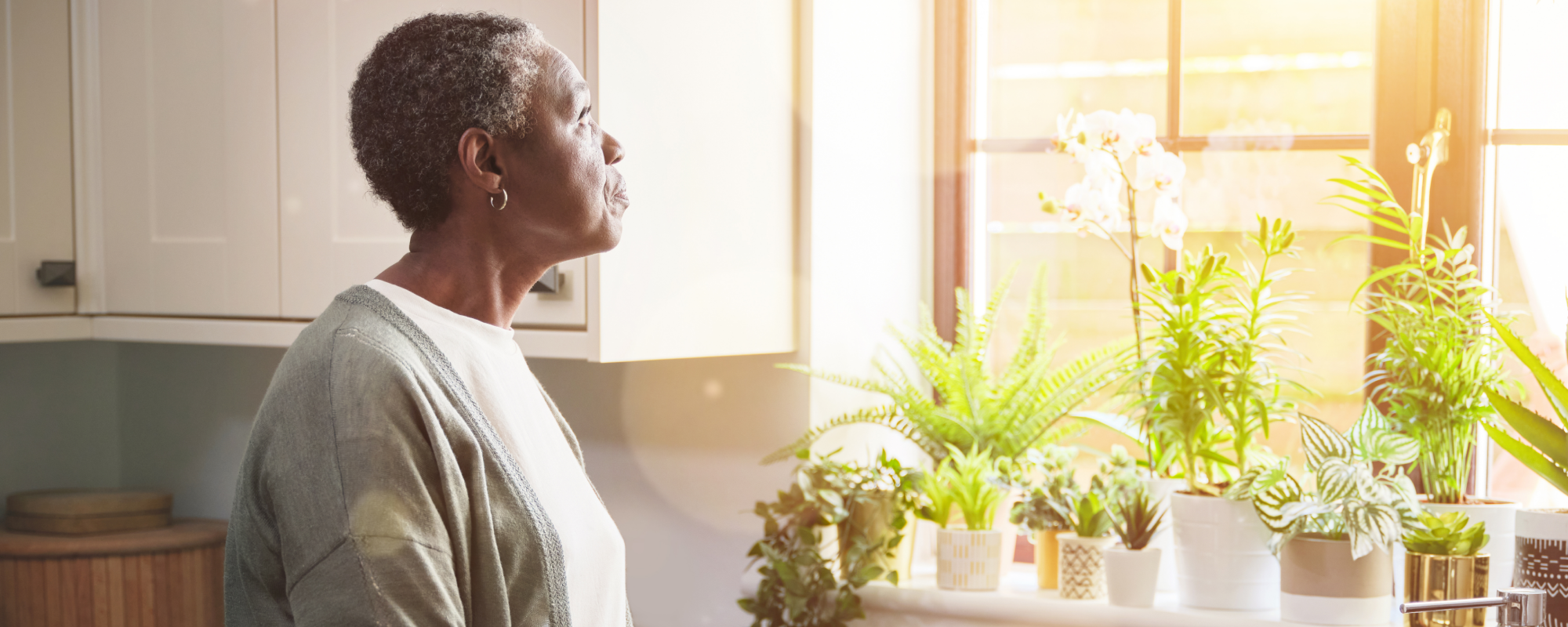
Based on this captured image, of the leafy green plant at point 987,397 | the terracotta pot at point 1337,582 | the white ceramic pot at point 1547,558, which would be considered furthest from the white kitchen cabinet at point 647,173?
the white ceramic pot at point 1547,558

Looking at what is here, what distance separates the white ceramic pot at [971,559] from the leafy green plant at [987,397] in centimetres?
13

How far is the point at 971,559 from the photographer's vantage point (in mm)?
1637

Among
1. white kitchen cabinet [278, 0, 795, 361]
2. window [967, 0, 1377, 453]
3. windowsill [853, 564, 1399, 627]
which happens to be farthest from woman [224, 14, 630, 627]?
window [967, 0, 1377, 453]

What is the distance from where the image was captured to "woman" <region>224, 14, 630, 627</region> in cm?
72

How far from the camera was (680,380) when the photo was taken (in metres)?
1.81

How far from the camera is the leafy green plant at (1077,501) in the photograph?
160 cm

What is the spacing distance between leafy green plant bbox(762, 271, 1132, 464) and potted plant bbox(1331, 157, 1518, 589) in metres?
0.35

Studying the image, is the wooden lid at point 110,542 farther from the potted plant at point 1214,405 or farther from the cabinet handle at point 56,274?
the potted plant at point 1214,405

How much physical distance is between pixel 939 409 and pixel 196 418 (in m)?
1.48

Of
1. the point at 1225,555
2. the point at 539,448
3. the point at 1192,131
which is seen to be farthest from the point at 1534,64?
the point at 539,448

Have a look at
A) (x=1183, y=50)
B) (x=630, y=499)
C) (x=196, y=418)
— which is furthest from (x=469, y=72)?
(x=196, y=418)

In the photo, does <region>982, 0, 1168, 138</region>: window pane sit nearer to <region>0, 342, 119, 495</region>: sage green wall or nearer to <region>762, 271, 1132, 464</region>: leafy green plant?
<region>762, 271, 1132, 464</region>: leafy green plant

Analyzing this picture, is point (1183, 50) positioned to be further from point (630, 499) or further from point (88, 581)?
point (88, 581)

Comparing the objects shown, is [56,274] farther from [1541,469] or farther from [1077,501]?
[1541,469]
